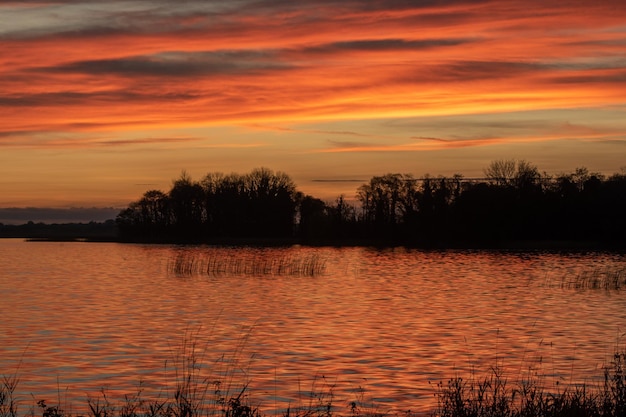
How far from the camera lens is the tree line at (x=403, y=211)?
117 meters

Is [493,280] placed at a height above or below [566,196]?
below

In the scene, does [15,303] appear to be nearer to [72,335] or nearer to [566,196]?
[72,335]

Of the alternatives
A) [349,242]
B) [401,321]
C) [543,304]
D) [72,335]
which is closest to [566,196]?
[349,242]

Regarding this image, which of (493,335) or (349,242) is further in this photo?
(349,242)

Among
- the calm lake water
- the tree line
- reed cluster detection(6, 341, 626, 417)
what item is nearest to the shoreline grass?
reed cluster detection(6, 341, 626, 417)

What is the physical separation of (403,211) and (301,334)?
110m

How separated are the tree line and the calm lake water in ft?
212

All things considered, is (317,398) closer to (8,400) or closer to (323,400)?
(323,400)

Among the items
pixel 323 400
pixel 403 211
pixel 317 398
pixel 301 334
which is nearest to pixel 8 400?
pixel 317 398

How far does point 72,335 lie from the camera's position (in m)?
27.7

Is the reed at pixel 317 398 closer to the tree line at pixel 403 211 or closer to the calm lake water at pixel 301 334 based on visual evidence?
the calm lake water at pixel 301 334

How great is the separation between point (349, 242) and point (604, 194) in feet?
132

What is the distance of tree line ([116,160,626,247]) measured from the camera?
117m

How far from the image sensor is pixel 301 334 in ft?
93.0
